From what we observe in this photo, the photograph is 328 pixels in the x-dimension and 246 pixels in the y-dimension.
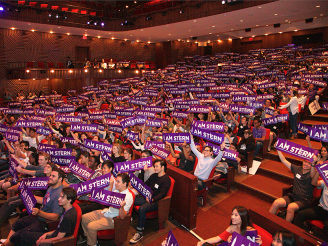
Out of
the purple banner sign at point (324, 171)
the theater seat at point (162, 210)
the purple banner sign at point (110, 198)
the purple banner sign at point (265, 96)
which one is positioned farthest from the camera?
the purple banner sign at point (265, 96)

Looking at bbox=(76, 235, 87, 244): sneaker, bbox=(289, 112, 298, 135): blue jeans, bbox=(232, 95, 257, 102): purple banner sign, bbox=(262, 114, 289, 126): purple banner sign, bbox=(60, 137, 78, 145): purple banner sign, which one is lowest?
bbox=(76, 235, 87, 244): sneaker

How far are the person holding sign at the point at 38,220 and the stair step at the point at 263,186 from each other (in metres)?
3.55

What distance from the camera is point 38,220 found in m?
3.56

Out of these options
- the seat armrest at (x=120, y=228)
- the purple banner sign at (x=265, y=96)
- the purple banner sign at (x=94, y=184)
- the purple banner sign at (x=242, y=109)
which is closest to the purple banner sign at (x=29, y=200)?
the purple banner sign at (x=94, y=184)

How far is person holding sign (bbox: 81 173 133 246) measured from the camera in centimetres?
341

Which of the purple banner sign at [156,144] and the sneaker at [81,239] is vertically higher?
the purple banner sign at [156,144]

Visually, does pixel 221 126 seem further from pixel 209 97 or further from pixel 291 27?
pixel 291 27

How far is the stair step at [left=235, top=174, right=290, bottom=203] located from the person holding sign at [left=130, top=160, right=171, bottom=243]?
6.62 ft

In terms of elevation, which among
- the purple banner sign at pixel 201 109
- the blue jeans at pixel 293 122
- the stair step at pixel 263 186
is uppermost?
the purple banner sign at pixel 201 109

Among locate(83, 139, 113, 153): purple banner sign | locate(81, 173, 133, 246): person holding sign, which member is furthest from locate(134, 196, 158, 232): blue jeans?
locate(83, 139, 113, 153): purple banner sign

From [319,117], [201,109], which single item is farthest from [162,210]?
[319,117]

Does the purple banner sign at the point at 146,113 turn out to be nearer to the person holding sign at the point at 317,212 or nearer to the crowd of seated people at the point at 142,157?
the crowd of seated people at the point at 142,157

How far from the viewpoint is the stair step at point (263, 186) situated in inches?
185

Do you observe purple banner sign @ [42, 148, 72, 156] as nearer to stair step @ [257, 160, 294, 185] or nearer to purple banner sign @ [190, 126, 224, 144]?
purple banner sign @ [190, 126, 224, 144]
